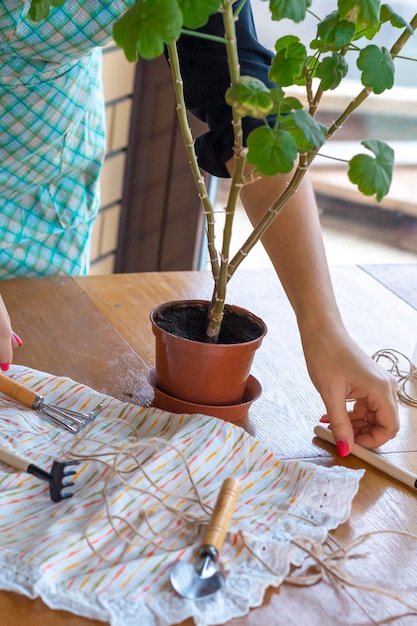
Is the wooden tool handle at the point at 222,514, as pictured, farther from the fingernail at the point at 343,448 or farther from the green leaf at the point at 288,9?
the green leaf at the point at 288,9

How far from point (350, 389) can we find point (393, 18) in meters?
0.39

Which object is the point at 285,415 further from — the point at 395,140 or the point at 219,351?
the point at 395,140

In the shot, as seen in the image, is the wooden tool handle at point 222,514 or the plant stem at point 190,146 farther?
the plant stem at point 190,146

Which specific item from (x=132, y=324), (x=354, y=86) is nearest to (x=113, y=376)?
(x=132, y=324)

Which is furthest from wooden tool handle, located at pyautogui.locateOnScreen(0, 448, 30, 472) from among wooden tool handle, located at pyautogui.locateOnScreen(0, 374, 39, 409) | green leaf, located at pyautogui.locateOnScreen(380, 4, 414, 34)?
green leaf, located at pyautogui.locateOnScreen(380, 4, 414, 34)

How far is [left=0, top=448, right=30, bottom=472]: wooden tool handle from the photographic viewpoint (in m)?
0.79

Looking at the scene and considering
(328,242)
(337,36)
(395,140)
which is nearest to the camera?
(337,36)

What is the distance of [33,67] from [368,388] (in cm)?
67

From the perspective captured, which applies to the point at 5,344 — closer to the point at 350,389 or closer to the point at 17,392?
the point at 17,392

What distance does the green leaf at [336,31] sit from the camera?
32.7 inches

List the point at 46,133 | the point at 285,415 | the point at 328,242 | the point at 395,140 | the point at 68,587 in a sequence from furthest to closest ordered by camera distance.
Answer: the point at 328,242 < the point at 395,140 < the point at 46,133 < the point at 285,415 < the point at 68,587

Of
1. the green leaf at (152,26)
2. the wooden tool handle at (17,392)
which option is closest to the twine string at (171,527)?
the wooden tool handle at (17,392)

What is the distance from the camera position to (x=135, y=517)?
0.74 m

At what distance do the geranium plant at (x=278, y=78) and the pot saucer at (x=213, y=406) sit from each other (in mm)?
76
